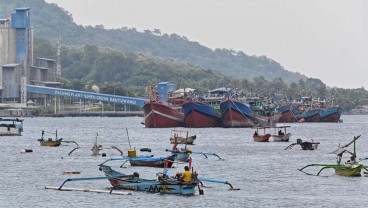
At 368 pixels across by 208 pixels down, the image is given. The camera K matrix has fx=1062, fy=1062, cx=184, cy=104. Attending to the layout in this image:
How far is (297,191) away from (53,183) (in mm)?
21004

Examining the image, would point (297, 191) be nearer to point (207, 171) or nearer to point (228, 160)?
point (207, 171)

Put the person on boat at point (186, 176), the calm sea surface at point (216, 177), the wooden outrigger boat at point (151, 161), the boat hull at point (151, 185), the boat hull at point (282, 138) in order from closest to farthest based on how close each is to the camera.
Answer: the person on boat at point (186, 176) < the boat hull at point (151, 185) < the calm sea surface at point (216, 177) < the wooden outrigger boat at point (151, 161) < the boat hull at point (282, 138)

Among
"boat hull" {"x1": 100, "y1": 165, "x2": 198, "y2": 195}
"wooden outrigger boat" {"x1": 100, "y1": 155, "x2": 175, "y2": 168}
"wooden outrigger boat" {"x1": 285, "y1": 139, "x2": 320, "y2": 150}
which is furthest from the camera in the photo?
"wooden outrigger boat" {"x1": 285, "y1": 139, "x2": 320, "y2": 150}

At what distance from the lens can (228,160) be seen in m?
119

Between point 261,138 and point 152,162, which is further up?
point 261,138

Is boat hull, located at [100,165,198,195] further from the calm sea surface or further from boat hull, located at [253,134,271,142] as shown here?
boat hull, located at [253,134,271,142]

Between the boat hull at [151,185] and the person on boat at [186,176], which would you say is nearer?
the person on boat at [186,176]

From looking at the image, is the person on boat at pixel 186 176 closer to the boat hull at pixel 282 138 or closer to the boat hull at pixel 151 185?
the boat hull at pixel 151 185

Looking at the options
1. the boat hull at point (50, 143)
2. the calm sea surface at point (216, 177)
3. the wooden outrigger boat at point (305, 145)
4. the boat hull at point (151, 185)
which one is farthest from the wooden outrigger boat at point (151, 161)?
the boat hull at point (50, 143)

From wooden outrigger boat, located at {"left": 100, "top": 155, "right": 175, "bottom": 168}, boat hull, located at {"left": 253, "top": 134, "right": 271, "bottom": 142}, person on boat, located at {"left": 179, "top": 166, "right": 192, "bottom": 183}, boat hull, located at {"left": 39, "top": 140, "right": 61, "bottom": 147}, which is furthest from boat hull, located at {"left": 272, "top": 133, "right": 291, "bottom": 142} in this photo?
person on boat, located at {"left": 179, "top": 166, "right": 192, "bottom": 183}

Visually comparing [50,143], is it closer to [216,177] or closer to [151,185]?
[216,177]

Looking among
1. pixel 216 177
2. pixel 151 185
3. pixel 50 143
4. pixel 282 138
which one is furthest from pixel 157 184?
pixel 282 138

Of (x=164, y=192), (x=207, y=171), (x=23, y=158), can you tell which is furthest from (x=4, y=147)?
(x=164, y=192)

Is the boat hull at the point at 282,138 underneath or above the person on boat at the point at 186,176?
above
